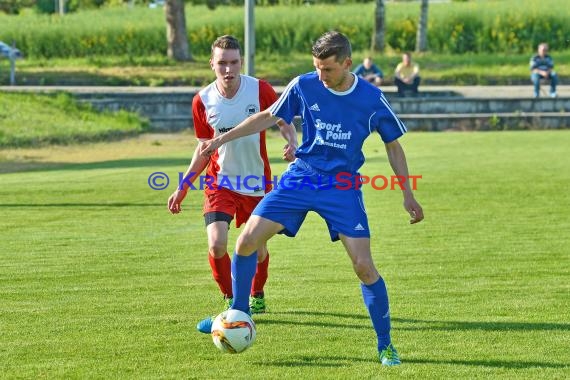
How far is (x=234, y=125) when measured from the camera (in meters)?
9.02

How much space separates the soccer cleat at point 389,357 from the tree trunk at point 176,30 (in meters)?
39.0

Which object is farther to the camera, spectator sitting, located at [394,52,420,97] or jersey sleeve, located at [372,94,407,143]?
spectator sitting, located at [394,52,420,97]

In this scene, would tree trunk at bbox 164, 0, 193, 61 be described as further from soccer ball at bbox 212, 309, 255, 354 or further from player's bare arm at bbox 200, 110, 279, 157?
soccer ball at bbox 212, 309, 255, 354

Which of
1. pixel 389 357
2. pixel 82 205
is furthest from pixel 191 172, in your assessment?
pixel 82 205

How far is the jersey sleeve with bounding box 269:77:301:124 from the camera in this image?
7684 mm

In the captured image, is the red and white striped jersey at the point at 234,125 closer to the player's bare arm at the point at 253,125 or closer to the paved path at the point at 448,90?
the player's bare arm at the point at 253,125

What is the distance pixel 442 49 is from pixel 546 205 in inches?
1412

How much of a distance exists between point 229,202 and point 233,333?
165 centimetres

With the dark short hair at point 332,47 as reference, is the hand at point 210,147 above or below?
below

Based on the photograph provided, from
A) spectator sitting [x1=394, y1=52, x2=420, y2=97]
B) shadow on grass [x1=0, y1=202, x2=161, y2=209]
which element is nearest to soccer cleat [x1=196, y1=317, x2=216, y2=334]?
shadow on grass [x1=0, y1=202, x2=161, y2=209]

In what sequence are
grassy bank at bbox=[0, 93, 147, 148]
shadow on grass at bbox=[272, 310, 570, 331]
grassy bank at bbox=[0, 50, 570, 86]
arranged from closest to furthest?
shadow on grass at bbox=[272, 310, 570, 331] → grassy bank at bbox=[0, 93, 147, 148] → grassy bank at bbox=[0, 50, 570, 86]

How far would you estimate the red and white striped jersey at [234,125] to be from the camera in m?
9.02

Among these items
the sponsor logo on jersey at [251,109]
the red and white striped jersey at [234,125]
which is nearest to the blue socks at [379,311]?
the red and white striped jersey at [234,125]

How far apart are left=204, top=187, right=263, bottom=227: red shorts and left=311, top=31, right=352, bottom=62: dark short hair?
2032mm
